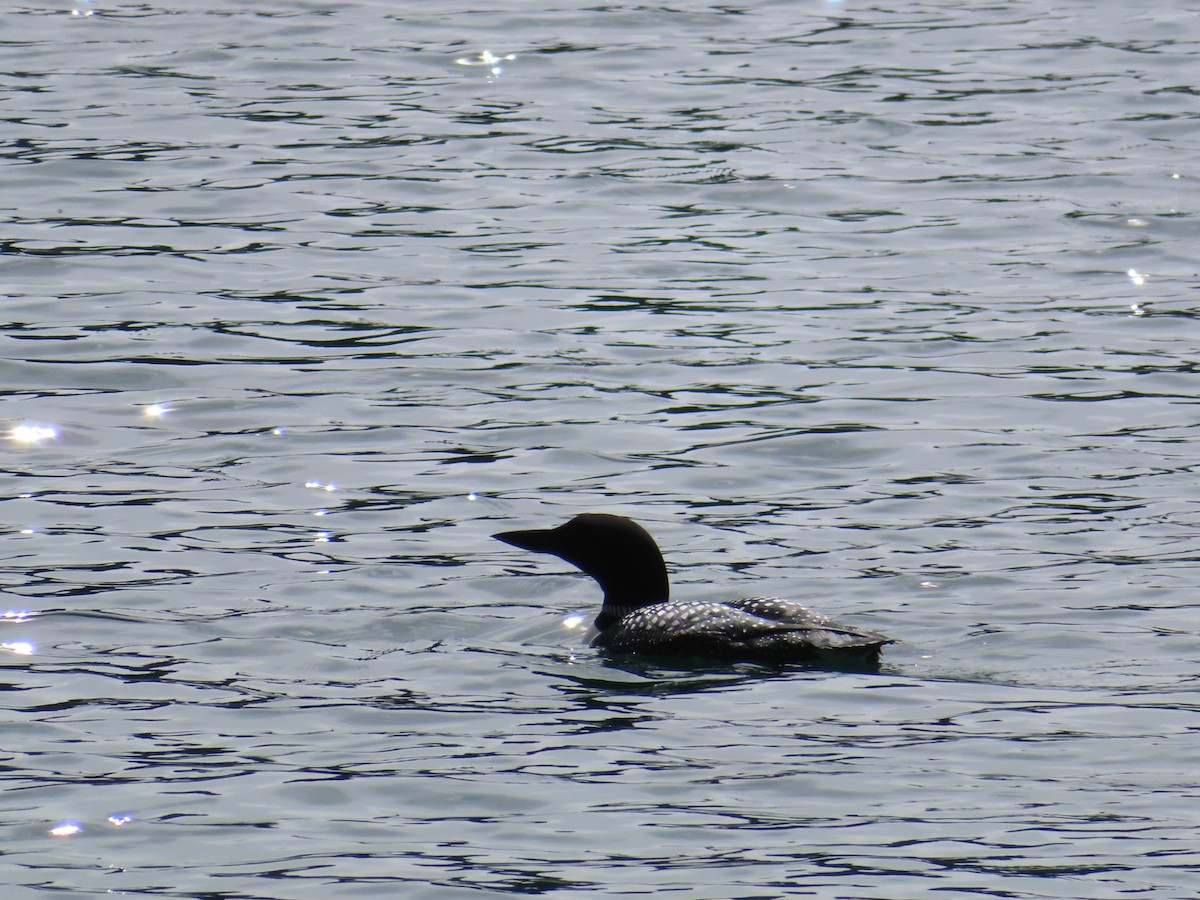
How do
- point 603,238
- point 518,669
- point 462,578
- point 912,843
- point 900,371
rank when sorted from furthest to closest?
point 603,238 < point 900,371 < point 462,578 < point 518,669 < point 912,843

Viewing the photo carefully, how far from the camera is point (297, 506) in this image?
11.2 meters

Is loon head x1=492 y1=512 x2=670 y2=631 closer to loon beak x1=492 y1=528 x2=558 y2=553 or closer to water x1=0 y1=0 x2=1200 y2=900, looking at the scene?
loon beak x1=492 y1=528 x2=558 y2=553

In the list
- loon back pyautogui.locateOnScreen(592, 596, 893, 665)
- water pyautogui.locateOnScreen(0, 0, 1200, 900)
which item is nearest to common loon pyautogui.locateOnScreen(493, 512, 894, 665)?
loon back pyautogui.locateOnScreen(592, 596, 893, 665)

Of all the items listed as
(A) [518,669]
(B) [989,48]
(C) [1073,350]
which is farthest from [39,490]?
(B) [989,48]

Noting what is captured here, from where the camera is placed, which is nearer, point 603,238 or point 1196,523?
point 1196,523

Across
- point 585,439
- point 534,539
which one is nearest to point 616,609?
point 534,539

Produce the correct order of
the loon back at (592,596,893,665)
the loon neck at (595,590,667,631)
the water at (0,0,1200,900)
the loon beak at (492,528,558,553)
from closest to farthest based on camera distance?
the water at (0,0,1200,900) → the loon back at (592,596,893,665) → the loon neck at (595,590,667,631) → the loon beak at (492,528,558,553)

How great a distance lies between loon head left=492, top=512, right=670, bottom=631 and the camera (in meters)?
9.79

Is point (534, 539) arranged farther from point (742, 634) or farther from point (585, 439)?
point (585, 439)

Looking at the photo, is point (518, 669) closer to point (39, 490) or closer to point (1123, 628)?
point (1123, 628)

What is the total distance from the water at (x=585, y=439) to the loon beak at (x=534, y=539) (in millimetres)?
257

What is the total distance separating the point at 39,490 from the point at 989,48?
506 inches

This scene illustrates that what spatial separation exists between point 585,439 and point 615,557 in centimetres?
250

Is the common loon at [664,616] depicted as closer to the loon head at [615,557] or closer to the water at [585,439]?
the loon head at [615,557]
